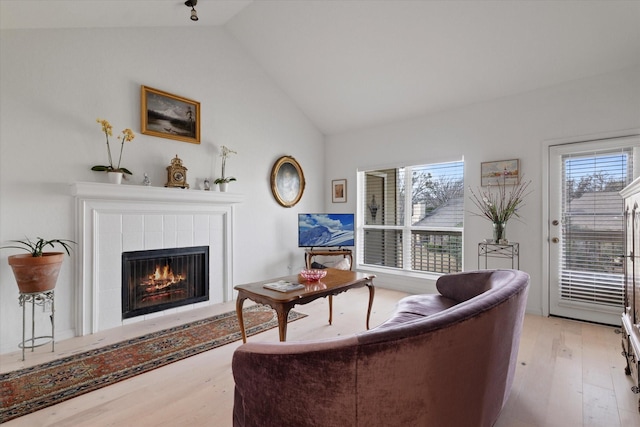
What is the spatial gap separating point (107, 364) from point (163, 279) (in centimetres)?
128

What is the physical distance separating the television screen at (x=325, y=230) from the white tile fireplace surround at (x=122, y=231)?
117cm

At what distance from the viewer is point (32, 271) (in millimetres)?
2408

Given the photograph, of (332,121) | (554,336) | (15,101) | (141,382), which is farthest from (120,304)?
(554,336)

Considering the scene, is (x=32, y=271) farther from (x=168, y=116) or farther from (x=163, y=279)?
(x=168, y=116)

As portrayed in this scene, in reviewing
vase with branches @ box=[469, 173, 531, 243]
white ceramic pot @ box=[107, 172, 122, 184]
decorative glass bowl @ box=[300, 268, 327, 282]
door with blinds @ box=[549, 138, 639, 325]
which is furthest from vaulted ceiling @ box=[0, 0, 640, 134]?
decorative glass bowl @ box=[300, 268, 327, 282]

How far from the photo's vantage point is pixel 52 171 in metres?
2.83

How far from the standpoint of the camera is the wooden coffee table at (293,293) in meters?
2.21

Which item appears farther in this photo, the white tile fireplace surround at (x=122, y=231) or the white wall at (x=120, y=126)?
the white tile fireplace surround at (x=122, y=231)

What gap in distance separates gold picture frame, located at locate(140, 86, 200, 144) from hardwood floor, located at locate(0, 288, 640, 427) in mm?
2143

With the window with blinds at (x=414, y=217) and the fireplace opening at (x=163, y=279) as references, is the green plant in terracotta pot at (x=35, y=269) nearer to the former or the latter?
the fireplace opening at (x=163, y=279)

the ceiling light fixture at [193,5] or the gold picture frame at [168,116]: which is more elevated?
the ceiling light fixture at [193,5]

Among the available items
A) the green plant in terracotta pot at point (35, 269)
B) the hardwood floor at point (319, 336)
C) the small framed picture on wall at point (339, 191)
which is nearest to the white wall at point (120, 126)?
the green plant in terracotta pot at point (35, 269)

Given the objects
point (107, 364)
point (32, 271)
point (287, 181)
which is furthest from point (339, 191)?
point (32, 271)

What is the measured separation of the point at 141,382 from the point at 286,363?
1698mm
